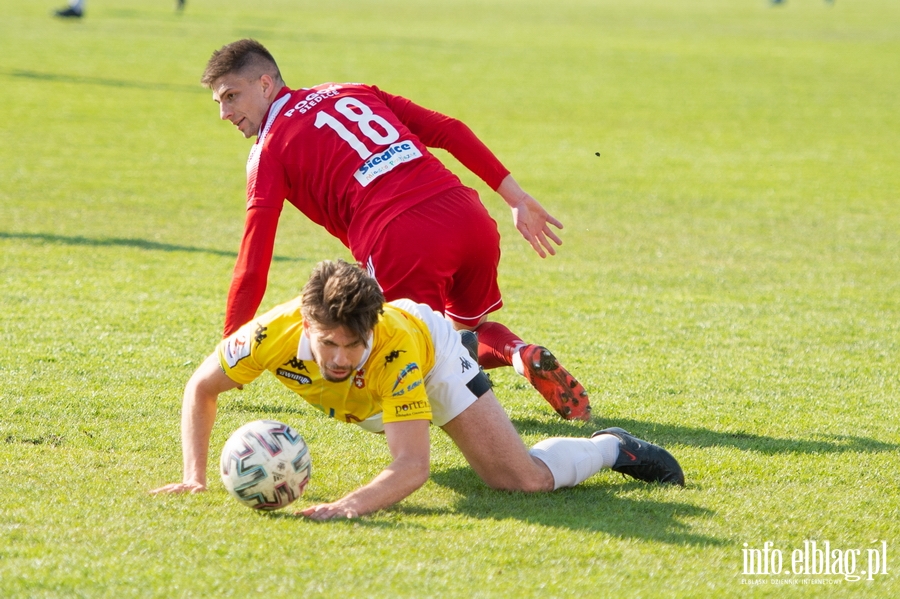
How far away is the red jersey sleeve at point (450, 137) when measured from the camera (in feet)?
21.1

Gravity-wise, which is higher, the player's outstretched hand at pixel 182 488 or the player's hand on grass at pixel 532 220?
the player's hand on grass at pixel 532 220

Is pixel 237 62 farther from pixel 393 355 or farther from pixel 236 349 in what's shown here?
pixel 393 355

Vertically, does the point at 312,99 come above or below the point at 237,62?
below

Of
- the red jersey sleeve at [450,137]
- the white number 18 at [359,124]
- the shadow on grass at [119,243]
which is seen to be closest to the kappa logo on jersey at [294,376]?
the white number 18 at [359,124]

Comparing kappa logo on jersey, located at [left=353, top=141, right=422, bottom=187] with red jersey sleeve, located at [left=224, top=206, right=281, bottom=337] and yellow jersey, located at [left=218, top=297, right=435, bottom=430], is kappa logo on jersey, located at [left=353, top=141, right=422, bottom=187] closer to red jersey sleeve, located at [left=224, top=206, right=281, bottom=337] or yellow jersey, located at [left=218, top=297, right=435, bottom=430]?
red jersey sleeve, located at [left=224, top=206, right=281, bottom=337]

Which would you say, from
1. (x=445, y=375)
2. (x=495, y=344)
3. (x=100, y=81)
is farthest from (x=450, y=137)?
(x=100, y=81)

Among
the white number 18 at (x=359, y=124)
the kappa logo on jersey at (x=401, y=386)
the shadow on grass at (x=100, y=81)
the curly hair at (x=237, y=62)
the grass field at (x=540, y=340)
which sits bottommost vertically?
the shadow on grass at (x=100, y=81)

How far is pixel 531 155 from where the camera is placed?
19406 millimetres

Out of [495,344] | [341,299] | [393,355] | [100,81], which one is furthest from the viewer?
[100,81]

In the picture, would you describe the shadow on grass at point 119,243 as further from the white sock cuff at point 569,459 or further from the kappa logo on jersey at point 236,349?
the kappa logo on jersey at point 236,349

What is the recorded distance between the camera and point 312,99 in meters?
6.26

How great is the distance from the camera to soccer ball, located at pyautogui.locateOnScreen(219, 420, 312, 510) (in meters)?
4.80

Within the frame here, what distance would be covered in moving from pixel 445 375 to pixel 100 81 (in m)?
22.3

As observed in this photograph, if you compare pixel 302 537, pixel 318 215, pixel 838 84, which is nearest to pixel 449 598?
pixel 302 537
